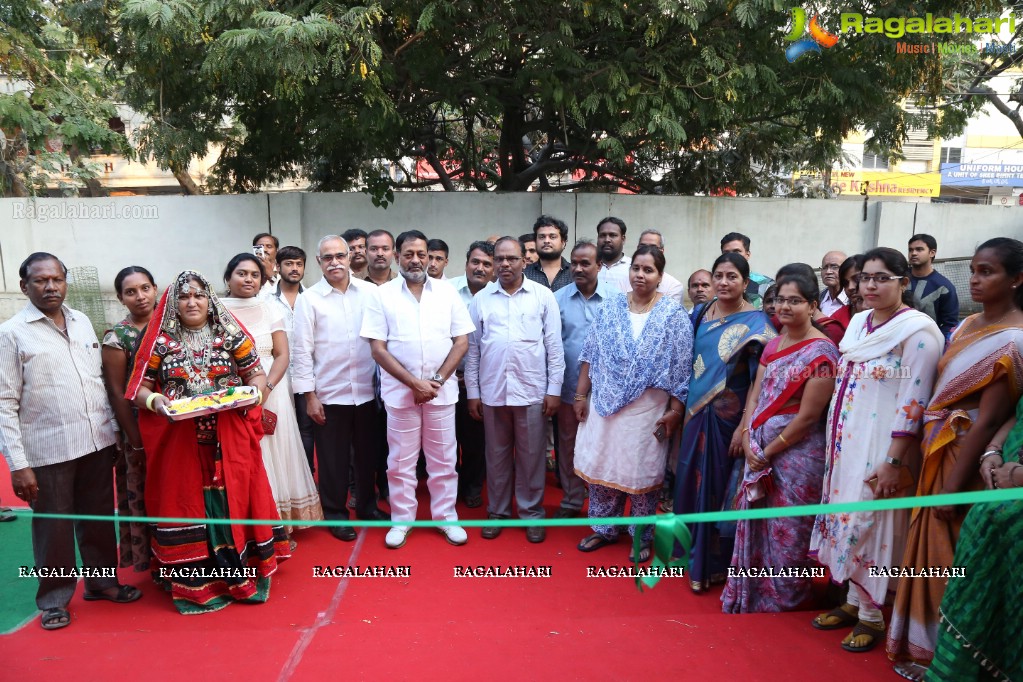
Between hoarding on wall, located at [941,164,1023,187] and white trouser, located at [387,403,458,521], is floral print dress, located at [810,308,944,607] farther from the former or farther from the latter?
hoarding on wall, located at [941,164,1023,187]

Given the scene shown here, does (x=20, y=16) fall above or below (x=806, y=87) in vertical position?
above

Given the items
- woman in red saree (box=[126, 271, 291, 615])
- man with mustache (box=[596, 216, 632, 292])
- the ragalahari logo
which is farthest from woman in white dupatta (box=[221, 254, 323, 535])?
the ragalahari logo

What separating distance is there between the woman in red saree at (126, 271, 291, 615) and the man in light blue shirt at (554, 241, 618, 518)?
1.96m

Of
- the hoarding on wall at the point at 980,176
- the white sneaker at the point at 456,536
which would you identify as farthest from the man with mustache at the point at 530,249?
the hoarding on wall at the point at 980,176

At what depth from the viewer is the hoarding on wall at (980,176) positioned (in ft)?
81.8

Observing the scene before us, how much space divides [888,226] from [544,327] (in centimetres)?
731

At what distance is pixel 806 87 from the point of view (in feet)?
25.9

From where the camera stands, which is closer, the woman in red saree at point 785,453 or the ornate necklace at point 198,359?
the woman in red saree at point 785,453

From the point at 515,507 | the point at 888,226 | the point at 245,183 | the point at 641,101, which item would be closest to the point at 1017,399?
the point at 515,507

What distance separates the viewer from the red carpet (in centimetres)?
301

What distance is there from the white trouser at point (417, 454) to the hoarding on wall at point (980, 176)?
85.4 ft

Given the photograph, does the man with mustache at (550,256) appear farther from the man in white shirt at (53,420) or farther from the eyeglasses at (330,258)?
the man in white shirt at (53,420)

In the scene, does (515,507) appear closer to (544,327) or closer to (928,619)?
(544,327)

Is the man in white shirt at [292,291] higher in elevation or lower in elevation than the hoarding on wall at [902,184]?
lower
